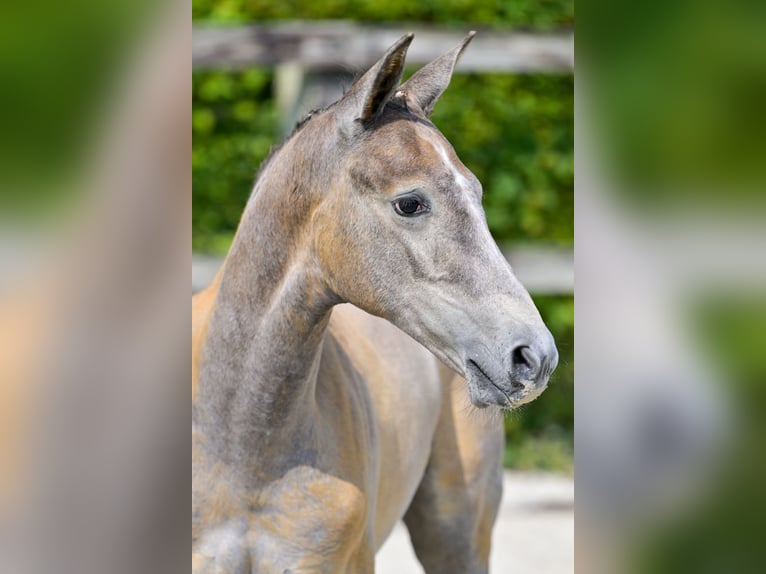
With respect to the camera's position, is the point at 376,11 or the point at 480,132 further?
the point at 480,132

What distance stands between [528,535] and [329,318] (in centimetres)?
328

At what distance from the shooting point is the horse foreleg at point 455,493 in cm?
308

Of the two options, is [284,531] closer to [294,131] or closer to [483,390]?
[483,390]

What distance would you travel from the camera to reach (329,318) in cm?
219

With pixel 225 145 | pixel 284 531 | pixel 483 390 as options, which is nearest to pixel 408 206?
pixel 483 390

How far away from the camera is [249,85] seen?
5.85 m

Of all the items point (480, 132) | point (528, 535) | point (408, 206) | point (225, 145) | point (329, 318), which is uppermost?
point (480, 132)
